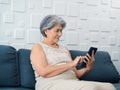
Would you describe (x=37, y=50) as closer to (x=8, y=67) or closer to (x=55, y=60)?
(x=55, y=60)

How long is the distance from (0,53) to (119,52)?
147 cm

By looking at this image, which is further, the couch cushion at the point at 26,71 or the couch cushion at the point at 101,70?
the couch cushion at the point at 101,70

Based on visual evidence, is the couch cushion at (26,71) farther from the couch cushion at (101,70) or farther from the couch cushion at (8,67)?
the couch cushion at (101,70)

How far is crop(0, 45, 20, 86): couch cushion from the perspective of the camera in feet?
7.28

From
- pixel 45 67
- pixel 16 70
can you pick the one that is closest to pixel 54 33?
pixel 45 67

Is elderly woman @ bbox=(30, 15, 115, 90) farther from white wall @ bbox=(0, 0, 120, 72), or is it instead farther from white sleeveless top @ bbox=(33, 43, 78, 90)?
white wall @ bbox=(0, 0, 120, 72)

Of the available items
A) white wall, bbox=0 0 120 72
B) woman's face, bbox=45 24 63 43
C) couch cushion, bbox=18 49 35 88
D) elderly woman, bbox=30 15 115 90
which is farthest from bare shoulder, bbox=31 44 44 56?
white wall, bbox=0 0 120 72

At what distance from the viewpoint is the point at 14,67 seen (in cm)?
231

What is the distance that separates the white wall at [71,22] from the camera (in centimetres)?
258

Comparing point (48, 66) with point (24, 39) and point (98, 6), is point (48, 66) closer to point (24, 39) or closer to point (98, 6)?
point (24, 39)

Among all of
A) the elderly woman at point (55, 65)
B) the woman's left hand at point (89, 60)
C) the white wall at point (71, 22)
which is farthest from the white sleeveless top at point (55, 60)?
the white wall at point (71, 22)

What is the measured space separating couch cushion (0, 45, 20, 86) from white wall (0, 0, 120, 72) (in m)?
0.26

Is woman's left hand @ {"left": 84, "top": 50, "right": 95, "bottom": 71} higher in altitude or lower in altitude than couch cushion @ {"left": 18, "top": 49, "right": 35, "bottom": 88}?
higher

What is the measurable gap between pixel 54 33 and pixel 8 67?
47cm
